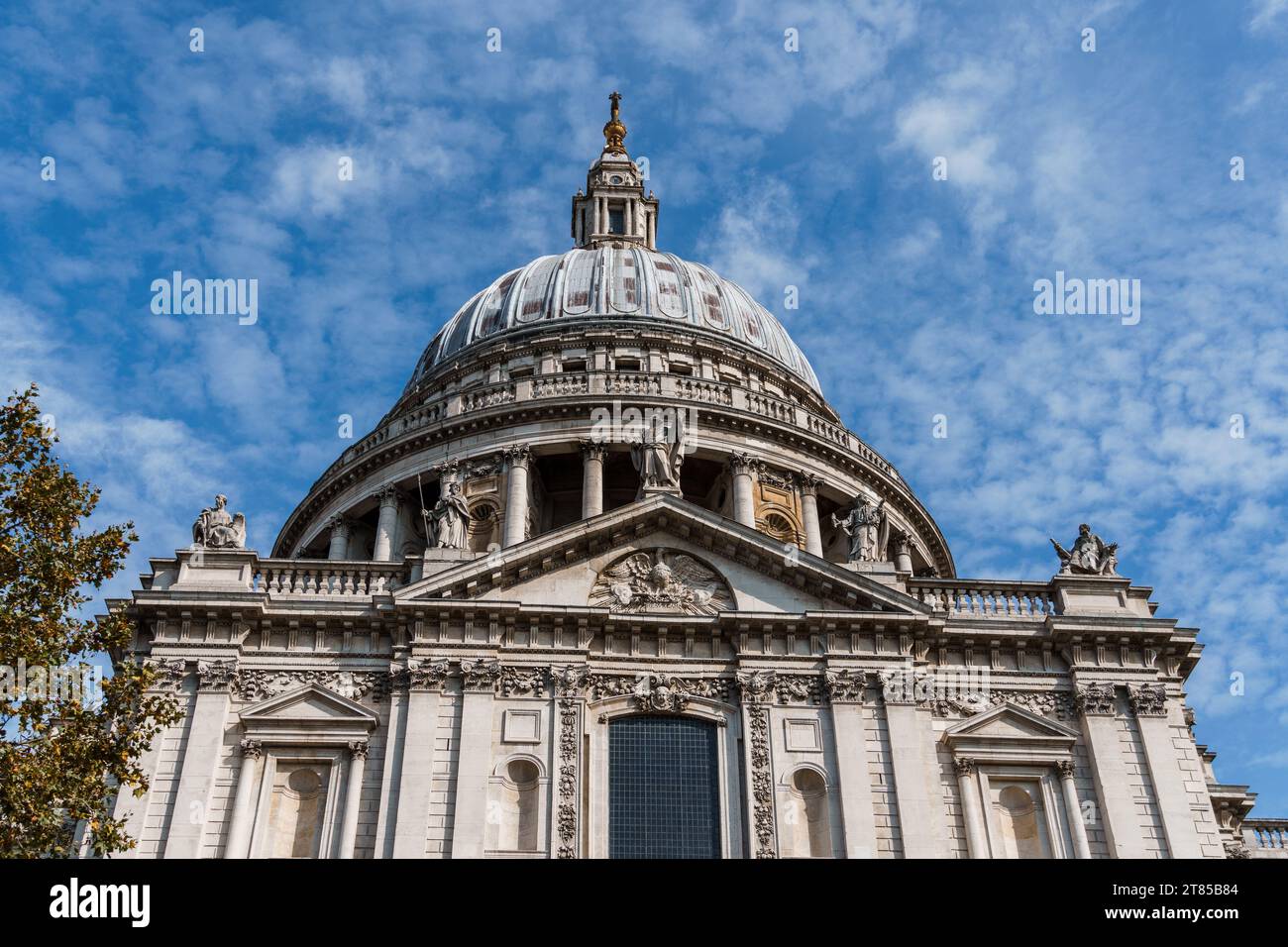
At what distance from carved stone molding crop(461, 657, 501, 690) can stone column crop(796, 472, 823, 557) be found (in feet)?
63.3

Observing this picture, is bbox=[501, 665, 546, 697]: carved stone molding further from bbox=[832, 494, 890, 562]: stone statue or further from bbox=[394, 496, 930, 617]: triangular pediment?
bbox=[832, 494, 890, 562]: stone statue

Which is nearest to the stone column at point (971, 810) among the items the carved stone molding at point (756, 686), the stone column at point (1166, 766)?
the stone column at point (1166, 766)

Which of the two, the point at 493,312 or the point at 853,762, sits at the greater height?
the point at 493,312

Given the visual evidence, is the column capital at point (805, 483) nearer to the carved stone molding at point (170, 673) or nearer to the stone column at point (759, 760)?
the stone column at point (759, 760)

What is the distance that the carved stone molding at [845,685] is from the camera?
105ft

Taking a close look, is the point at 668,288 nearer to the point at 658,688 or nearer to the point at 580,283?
the point at 580,283

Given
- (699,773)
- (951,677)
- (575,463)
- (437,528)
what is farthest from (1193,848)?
(575,463)

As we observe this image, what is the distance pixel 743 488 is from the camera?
49906mm

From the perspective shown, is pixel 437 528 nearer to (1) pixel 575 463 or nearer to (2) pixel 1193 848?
(1) pixel 575 463

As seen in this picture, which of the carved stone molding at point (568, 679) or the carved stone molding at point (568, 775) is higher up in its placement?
the carved stone molding at point (568, 679)

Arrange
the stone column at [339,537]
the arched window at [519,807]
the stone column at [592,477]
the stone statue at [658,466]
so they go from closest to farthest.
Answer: the arched window at [519,807], the stone statue at [658,466], the stone column at [592,477], the stone column at [339,537]

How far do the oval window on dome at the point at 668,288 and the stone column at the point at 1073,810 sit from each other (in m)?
33.5

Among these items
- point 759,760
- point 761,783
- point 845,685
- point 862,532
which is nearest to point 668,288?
point 862,532

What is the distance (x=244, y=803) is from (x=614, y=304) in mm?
35480
